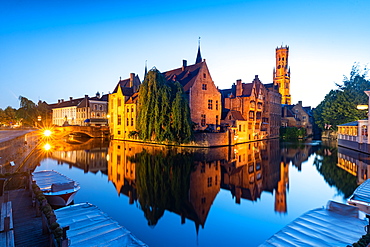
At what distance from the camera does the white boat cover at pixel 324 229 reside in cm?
588

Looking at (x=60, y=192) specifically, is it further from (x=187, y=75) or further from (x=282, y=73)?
(x=282, y=73)

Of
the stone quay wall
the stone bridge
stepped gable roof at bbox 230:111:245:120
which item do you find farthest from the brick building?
the stone quay wall

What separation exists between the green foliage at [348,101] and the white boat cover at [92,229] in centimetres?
5232

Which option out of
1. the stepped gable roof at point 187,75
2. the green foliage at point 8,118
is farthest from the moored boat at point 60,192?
the green foliage at point 8,118

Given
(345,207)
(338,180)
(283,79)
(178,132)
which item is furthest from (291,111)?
(345,207)

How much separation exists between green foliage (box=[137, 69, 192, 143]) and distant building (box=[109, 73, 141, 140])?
37.7 feet

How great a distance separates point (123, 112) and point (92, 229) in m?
40.0

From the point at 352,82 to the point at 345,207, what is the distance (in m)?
57.0

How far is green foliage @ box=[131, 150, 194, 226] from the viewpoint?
1023cm

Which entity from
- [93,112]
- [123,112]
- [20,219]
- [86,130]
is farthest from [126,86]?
[20,219]

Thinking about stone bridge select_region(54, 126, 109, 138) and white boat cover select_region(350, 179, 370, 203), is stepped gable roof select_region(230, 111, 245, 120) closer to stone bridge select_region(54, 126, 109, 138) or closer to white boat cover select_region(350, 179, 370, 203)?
stone bridge select_region(54, 126, 109, 138)

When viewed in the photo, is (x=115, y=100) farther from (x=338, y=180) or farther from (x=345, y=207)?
(x=345, y=207)

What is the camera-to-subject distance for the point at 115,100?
156 feet

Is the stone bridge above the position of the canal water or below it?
above
